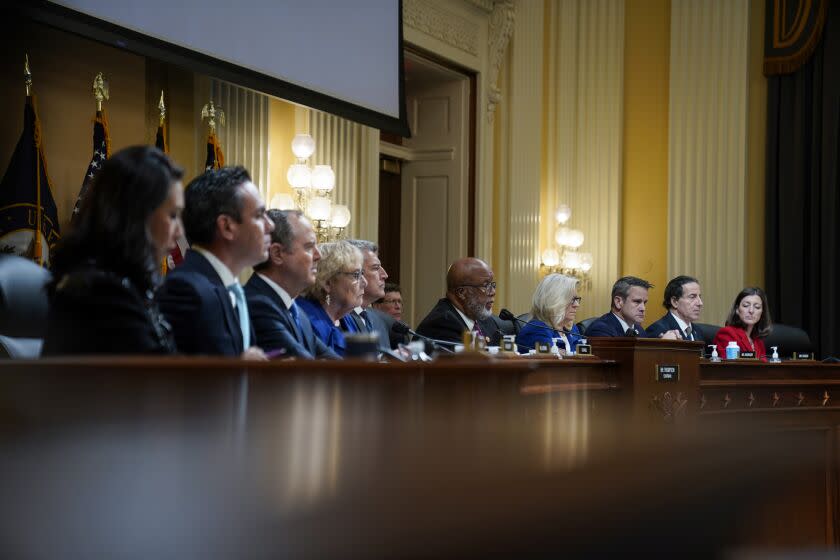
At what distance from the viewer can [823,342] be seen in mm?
9695

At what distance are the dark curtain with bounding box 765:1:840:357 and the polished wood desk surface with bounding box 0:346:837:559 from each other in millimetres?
9411

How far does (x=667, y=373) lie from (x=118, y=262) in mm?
3101

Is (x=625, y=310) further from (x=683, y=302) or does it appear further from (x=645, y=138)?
(x=645, y=138)

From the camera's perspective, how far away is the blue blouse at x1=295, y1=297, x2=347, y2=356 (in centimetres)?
416

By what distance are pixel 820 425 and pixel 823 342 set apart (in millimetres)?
4312

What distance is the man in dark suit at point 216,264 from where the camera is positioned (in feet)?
9.01

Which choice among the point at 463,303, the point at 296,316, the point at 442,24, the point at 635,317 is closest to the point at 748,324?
the point at 635,317

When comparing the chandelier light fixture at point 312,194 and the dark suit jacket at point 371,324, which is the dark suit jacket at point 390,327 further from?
the chandelier light fixture at point 312,194

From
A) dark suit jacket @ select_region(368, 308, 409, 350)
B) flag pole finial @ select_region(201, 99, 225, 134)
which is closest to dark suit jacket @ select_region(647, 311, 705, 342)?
dark suit jacket @ select_region(368, 308, 409, 350)

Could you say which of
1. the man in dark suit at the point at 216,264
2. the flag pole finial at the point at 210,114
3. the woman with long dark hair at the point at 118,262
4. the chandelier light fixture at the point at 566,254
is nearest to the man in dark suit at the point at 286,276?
the man in dark suit at the point at 216,264

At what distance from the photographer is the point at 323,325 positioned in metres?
4.21

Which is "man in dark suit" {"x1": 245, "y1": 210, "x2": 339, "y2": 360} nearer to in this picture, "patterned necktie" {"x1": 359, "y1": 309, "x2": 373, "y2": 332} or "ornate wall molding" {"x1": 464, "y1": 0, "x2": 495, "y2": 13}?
"patterned necktie" {"x1": 359, "y1": 309, "x2": 373, "y2": 332}

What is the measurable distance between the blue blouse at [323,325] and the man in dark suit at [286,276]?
0.41m

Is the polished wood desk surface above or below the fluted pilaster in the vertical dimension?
below
